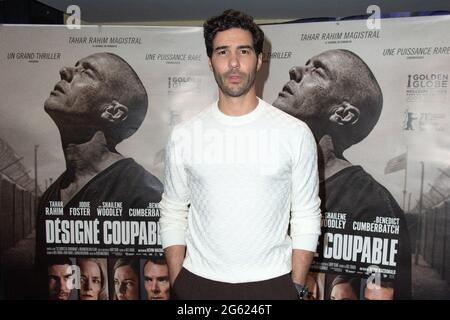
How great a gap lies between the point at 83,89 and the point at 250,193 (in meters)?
1.23

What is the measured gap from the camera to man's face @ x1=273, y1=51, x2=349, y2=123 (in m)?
1.90

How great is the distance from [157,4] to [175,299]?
58.2 inches

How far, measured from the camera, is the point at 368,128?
1882 millimetres

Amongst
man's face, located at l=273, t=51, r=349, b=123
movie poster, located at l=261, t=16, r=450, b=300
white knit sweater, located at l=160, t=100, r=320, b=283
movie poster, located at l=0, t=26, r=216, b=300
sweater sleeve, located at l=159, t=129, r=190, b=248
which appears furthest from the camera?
movie poster, located at l=0, t=26, r=216, b=300

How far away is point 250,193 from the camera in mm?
1217

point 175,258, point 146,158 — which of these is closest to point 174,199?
point 175,258

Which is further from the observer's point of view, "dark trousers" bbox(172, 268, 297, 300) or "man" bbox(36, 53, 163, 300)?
"man" bbox(36, 53, 163, 300)

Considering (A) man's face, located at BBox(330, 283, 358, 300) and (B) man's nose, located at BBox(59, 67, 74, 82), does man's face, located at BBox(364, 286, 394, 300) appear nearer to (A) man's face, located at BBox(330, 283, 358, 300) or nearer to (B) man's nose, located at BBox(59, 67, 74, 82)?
(A) man's face, located at BBox(330, 283, 358, 300)

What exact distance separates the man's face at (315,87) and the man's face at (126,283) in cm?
117

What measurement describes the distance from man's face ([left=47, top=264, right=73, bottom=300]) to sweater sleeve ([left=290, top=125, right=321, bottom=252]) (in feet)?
4.50

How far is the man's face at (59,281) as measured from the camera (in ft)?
6.92

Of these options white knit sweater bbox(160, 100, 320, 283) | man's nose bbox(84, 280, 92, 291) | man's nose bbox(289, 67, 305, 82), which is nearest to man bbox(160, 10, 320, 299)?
white knit sweater bbox(160, 100, 320, 283)

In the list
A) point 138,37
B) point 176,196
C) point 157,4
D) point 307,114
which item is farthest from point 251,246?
point 157,4

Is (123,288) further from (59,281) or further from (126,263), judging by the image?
(59,281)
